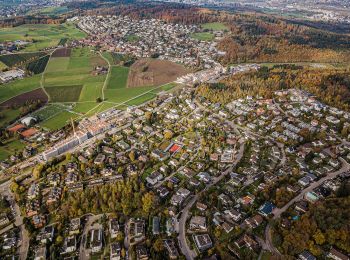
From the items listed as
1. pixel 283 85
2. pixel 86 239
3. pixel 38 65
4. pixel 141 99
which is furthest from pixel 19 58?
pixel 86 239

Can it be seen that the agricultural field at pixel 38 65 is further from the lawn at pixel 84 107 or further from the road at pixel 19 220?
the road at pixel 19 220

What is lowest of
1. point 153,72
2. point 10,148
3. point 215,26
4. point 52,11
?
point 153,72

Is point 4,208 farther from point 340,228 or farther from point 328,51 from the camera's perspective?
point 328,51

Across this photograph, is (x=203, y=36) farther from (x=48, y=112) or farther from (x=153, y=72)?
(x=48, y=112)

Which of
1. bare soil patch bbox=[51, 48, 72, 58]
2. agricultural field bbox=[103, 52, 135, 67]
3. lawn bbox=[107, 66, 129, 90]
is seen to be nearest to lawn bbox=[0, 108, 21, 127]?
lawn bbox=[107, 66, 129, 90]

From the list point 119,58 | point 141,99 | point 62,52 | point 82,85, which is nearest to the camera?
point 141,99
